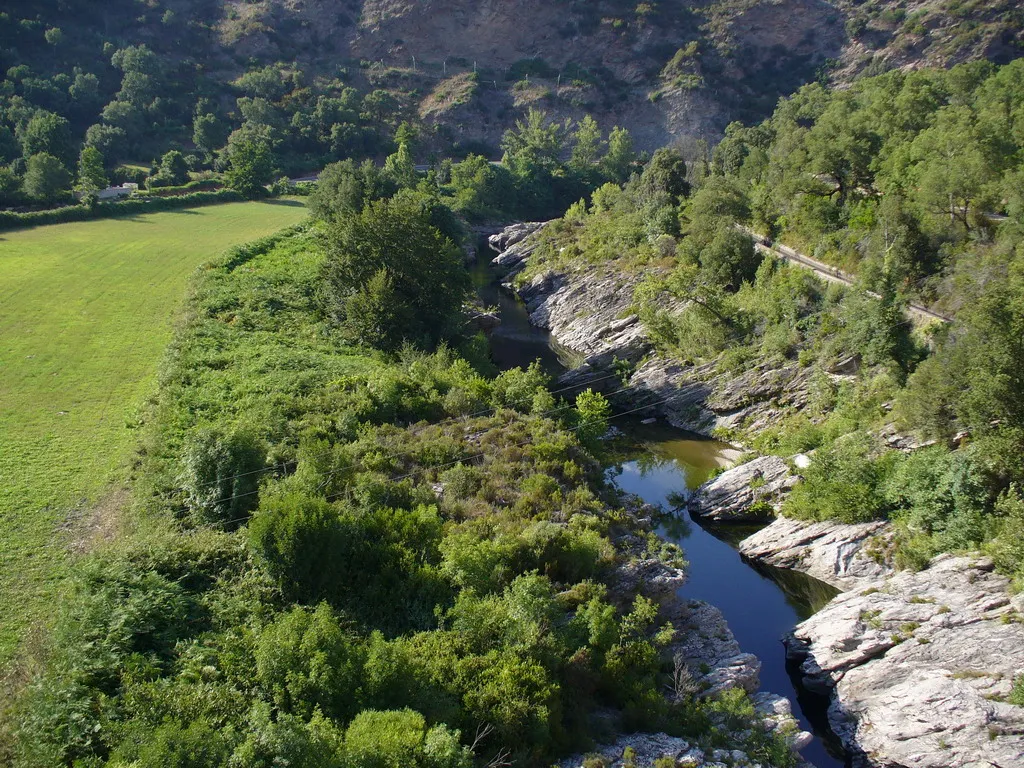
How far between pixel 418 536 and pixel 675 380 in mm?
21725

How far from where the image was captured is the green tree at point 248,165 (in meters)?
73.2

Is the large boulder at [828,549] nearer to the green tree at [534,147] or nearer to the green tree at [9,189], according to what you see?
the green tree at [9,189]

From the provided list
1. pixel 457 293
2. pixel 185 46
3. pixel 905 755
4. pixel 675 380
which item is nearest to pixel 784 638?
pixel 905 755

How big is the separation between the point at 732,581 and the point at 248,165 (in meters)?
69.3

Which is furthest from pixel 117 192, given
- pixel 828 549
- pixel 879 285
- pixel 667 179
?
pixel 828 549

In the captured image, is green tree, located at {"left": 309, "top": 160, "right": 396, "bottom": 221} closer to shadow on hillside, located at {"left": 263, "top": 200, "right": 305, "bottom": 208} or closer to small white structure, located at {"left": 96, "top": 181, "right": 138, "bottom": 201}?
shadow on hillside, located at {"left": 263, "top": 200, "right": 305, "bottom": 208}

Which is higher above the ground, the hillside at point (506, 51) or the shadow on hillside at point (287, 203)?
the hillside at point (506, 51)

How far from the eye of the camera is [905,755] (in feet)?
51.0

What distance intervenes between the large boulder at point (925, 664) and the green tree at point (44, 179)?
66.2 m

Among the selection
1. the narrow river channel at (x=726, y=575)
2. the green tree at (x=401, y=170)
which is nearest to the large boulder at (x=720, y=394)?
the narrow river channel at (x=726, y=575)

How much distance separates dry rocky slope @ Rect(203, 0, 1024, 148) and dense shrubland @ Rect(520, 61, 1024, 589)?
60665mm

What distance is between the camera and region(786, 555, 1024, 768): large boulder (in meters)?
15.1

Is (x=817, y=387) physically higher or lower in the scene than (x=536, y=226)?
lower

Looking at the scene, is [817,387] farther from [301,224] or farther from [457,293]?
[301,224]
